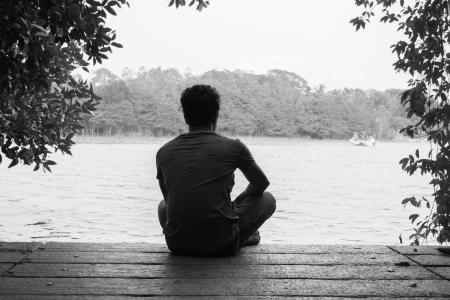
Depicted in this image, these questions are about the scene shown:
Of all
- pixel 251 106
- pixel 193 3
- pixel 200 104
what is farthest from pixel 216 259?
pixel 251 106

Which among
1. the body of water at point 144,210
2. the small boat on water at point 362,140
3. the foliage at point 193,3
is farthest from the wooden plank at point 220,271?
the small boat on water at point 362,140

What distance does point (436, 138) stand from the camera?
375 cm

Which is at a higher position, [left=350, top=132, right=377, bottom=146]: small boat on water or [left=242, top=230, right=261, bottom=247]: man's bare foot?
[left=242, top=230, right=261, bottom=247]: man's bare foot

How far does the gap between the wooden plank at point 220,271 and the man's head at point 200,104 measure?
2.32 feet

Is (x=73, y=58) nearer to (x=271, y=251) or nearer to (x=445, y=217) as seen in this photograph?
(x=271, y=251)

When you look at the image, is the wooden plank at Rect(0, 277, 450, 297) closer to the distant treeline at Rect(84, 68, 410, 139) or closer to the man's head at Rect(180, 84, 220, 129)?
the man's head at Rect(180, 84, 220, 129)

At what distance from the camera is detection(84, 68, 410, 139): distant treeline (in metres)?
56.0

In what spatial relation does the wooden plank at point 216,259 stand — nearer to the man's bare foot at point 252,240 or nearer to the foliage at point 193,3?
the man's bare foot at point 252,240

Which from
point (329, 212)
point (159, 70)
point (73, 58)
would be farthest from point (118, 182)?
point (159, 70)

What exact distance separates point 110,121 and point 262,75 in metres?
25.7

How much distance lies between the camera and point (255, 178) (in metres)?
2.86

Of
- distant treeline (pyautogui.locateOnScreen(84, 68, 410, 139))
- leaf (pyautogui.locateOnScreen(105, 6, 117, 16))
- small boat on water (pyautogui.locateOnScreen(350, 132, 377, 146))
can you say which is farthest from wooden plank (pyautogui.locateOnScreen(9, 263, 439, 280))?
small boat on water (pyautogui.locateOnScreen(350, 132, 377, 146))

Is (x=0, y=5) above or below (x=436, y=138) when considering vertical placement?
above

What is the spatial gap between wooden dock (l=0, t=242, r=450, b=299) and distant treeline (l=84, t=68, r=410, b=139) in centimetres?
4878
